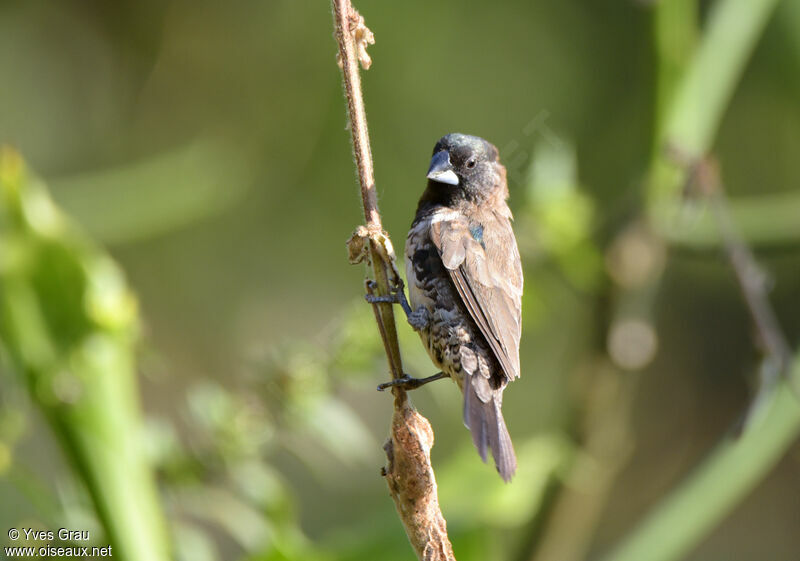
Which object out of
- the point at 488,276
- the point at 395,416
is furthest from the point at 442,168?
the point at 395,416

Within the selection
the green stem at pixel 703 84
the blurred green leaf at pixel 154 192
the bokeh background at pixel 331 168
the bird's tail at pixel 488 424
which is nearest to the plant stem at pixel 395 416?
the bird's tail at pixel 488 424

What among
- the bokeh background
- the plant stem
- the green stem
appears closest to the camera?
the plant stem

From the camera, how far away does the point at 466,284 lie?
7.19 ft

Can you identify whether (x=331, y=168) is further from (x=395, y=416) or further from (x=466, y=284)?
(x=395, y=416)

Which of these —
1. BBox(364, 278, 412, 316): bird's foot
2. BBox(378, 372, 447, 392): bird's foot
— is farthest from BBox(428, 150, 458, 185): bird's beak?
BBox(378, 372, 447, 392): bird's foot

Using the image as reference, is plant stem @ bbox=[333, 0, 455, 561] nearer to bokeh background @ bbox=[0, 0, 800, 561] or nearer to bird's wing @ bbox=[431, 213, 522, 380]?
bird's wing @ bbox=[431, 213, 522, 380]

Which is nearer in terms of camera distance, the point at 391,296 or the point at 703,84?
the point at 391,296

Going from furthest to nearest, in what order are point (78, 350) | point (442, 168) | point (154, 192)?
point (154, 192), point (442, 168), point (78, 350)

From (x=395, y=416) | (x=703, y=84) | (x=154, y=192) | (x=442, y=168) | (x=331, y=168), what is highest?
(x=331, y=168)

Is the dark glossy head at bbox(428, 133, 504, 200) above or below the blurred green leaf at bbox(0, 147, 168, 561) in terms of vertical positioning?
above

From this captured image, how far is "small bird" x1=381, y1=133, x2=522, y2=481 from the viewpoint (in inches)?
81.4

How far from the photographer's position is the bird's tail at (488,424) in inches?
66.7

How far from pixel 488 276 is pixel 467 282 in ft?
0.22

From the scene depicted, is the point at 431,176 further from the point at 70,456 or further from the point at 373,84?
the point at 373,84
